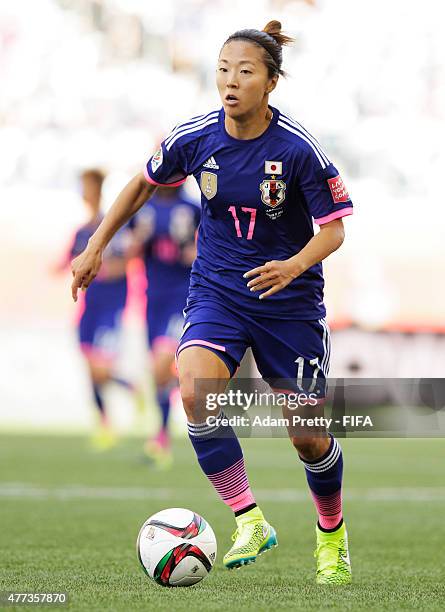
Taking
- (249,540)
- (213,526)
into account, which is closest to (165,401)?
(213,526)

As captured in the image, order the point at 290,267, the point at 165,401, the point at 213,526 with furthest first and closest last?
the point at 165,401 → the point at 213,526 → the point at 290,267

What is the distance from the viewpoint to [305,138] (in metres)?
4.44

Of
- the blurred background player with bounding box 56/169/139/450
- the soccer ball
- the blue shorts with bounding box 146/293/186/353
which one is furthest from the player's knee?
the blurred background player with bounding box 56/169/139/450

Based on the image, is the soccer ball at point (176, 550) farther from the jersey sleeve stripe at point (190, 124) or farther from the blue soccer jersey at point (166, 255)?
the blue soccer jersey at point (166, 255)

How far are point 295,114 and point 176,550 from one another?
47.1 ft

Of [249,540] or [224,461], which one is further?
[224,461]

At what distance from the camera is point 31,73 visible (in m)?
17.8

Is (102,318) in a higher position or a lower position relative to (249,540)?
lower

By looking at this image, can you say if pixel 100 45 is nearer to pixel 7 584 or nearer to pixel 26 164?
pixel 26 164

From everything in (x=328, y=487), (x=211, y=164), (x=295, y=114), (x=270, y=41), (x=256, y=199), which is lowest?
(x=328, y=487)

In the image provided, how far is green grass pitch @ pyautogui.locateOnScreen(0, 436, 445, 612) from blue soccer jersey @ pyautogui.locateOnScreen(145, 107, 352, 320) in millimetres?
1077

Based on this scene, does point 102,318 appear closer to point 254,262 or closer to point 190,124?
point 190,124

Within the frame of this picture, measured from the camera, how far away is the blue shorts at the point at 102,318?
11938 millimetres

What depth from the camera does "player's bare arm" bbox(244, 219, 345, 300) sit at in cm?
423
